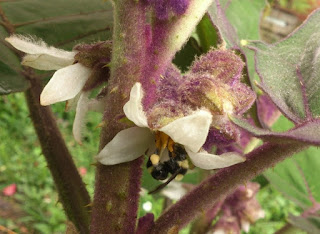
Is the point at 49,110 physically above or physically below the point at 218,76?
below

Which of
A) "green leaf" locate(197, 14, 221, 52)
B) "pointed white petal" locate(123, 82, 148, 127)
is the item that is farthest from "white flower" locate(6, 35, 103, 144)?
"green leaf" locate(197, 14, 221, 52)

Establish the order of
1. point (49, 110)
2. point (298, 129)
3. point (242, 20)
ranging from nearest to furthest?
point (298, 129)
point (49, 110)
point (242, 20)

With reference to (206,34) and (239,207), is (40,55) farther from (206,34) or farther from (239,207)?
(239,207)

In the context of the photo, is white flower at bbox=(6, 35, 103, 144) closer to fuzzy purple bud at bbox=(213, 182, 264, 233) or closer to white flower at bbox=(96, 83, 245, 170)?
white flower at bbox=(96, 83, 245, 170)

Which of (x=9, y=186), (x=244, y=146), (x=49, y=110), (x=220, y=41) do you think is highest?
(x=220, y=41)

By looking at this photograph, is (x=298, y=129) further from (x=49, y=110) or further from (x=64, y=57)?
(x=49, y=110)

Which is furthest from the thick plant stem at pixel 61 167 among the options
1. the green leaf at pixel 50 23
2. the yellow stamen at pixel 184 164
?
the yellow stamen at pixel 184 164

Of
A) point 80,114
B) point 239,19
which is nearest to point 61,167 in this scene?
point 80,114

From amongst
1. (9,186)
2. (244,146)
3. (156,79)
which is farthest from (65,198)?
(9,186)
